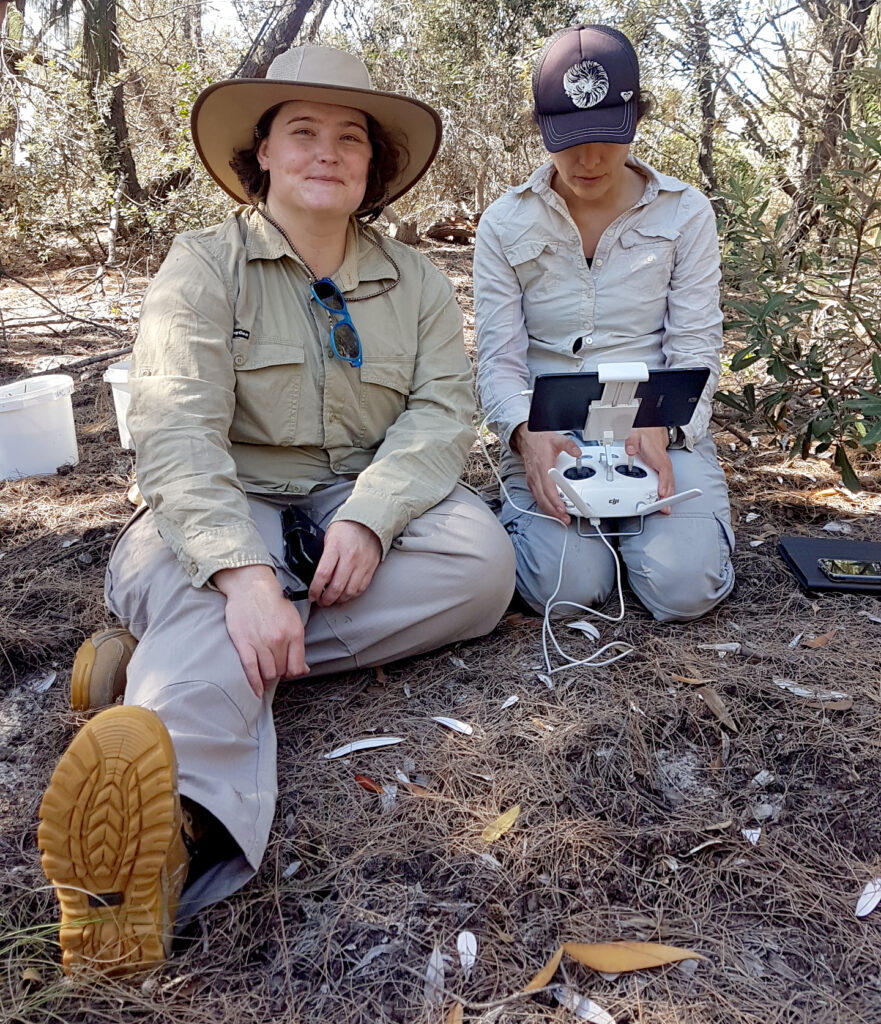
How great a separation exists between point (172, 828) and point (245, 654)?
1.34 feet

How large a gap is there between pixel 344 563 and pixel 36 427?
6.45ft

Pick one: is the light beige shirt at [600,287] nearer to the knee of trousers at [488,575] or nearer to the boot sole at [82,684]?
the knee of trousers at [488,575]

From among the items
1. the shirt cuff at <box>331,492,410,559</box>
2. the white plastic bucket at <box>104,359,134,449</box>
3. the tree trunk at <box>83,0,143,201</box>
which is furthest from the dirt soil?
the tree trunk at <box>83,0,143,201</box>

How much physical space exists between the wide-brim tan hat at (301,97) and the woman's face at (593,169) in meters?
0.39

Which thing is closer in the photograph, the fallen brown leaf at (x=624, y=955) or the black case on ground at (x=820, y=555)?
the fallen brown leaf at (x=624, y=955)

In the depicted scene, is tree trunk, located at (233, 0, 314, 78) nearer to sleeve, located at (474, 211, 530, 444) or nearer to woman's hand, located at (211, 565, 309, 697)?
sleeve, located at (474, 211, 530, 444)

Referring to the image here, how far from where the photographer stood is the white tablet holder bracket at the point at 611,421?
2109mm

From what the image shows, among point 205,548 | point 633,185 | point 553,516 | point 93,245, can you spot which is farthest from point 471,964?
point 93,245

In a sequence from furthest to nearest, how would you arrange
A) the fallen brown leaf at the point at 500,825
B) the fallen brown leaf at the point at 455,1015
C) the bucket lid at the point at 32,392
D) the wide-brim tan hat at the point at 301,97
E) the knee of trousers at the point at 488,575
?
the bucket lid at the point at 32,392 < the knee of trousers at the point at 488,575 < the wide-brim tan hat at the point at 301,97 < the fallen brown leaf at the point at 500,825 < the fallen brown leaf at the point at 455,1015

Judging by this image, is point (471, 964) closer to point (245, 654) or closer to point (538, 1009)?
point (538, 1009)

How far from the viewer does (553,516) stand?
8.02ft

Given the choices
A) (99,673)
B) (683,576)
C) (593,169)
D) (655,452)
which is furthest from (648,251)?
(99,673)

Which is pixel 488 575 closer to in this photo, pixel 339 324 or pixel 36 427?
pixel 339 324

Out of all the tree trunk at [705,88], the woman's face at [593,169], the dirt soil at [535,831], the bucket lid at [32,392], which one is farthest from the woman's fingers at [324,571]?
the tree trunk at [705,88]
